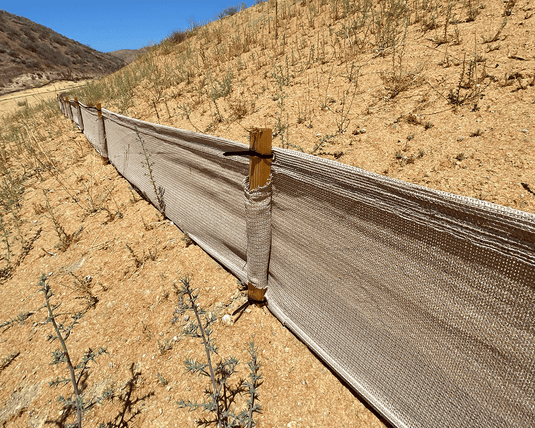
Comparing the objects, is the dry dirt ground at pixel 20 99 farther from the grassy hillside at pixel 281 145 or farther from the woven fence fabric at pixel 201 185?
the woven fence fabric at pixel 201 185

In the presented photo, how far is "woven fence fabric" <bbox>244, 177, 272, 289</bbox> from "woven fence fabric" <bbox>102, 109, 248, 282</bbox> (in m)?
0.20

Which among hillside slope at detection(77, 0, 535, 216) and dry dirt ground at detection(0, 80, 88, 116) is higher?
dry dirt ground at detection(0, 80, 88, 116)

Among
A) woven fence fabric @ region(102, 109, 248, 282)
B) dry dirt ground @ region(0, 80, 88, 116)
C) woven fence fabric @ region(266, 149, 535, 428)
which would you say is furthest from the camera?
dry dirt ground @ region(0, 80, 88, 116)

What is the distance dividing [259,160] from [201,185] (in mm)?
1062

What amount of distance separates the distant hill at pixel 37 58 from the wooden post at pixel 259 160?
32.1 meters

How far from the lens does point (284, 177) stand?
5.50ft

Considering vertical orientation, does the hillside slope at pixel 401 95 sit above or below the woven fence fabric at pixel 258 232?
above

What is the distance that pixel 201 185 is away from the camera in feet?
8.39

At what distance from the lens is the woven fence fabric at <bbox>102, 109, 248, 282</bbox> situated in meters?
2.17

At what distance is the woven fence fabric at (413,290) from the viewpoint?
3.10 ft

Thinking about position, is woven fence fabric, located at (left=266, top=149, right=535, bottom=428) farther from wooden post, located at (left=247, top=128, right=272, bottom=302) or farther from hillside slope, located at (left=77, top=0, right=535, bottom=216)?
hillside slope, located at (left=77, top=0, right=535, bottom=216)

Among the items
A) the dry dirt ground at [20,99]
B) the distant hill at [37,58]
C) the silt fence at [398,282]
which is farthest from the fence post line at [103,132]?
the distant hill at [37,58]

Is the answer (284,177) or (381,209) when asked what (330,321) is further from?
(284,177)

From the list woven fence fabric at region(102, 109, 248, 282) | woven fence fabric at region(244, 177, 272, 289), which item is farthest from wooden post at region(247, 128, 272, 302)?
woven fence fabric at region(102, 109, 248, 282)
